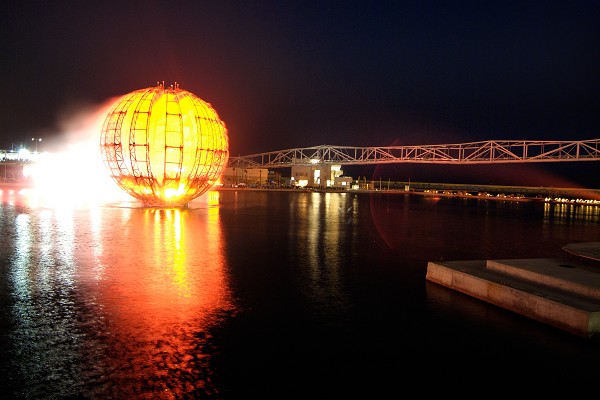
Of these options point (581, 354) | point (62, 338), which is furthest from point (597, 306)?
point (62, 338)

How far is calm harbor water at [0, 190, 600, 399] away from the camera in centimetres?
690

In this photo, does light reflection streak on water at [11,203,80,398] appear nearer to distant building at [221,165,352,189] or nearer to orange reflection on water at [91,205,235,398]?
orange reflection on water at [91,205,235,398]

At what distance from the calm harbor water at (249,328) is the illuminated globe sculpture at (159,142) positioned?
11.3 meters

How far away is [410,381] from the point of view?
708cm

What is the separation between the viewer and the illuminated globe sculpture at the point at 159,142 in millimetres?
28375

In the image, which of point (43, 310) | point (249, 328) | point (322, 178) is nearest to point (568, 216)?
point (249, 328)

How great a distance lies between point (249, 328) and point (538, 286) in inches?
263

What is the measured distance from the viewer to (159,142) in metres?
28.4

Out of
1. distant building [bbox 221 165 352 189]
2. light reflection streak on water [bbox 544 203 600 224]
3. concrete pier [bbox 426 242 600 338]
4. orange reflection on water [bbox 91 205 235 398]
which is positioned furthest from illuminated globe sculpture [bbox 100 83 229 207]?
distant building [bbox 221 165 352 189]

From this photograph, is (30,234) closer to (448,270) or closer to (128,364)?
(128,364)

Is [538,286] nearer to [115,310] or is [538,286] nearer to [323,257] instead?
[323,257]

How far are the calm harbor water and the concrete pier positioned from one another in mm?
309

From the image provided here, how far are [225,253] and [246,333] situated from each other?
7.87 m

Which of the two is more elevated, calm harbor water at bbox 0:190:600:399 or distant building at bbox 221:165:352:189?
distant building at bbox 221:165:352:189
